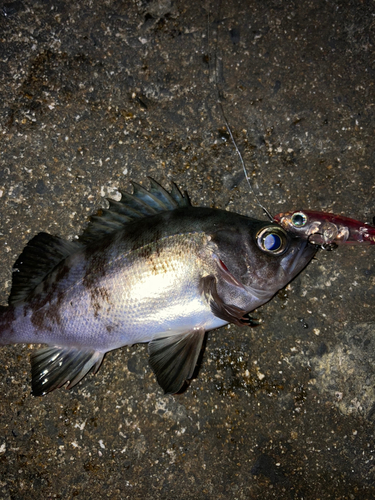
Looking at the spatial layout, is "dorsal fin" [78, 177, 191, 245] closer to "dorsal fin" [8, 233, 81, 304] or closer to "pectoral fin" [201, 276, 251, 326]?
"dorsal fin" [8, 233, 81, 304]

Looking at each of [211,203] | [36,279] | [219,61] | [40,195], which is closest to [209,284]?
[211,203]

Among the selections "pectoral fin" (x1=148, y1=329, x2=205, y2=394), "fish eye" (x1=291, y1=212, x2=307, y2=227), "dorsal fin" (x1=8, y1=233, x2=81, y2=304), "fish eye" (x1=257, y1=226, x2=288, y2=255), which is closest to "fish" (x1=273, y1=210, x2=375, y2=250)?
"fish eye" (x1=291, y1=212, x2=307, y2=227)

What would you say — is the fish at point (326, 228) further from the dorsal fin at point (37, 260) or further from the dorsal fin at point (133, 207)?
the dorsal fin at point (37, 260)

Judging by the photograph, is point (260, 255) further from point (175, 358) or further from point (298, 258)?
point (175, 358)

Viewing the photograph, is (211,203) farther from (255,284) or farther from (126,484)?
(126,484)

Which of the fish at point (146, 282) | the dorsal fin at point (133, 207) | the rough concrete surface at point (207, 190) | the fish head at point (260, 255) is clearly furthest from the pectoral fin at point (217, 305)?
the dorsal fin at point (133, 207)

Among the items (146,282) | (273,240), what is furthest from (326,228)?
(146,282)
